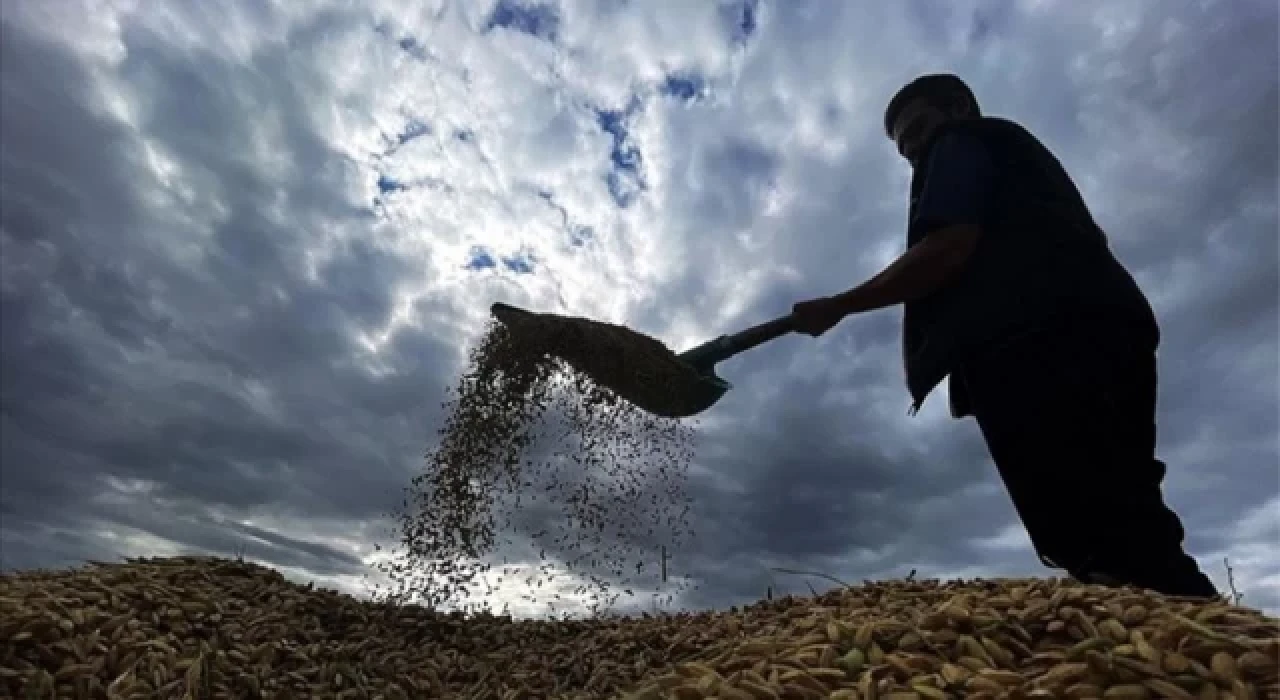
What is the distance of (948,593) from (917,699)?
1.27 meters

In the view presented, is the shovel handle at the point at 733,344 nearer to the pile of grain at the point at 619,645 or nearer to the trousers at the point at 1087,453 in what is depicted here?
the trousers at the point at 1087,453

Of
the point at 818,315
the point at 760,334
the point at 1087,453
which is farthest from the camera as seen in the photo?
the point at 760,334

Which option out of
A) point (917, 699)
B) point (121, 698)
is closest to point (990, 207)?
point (917, 699)

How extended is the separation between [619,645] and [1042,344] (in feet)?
7.34

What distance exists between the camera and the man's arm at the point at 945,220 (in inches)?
145

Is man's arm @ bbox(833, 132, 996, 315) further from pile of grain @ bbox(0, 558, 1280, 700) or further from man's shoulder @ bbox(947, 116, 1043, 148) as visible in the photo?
pile of grain @ bbox(0, 558, 1280, 700)

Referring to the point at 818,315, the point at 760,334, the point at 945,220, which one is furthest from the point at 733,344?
the point at 945,220

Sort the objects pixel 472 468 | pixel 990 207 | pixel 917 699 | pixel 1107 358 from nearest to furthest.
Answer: pixel 917 699 → pixel 1107 358 → pixel 990 207 → pixel 472 468

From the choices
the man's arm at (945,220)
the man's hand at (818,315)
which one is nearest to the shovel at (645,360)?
the man's hand at (818,315)

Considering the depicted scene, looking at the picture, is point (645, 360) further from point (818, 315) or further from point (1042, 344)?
point (1042, 344)

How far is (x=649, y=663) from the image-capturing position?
3.78m

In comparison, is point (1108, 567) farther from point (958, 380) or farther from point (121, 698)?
point (121, 698)

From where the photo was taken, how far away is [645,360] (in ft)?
16.6

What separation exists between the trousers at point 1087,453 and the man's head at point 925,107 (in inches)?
46.4
